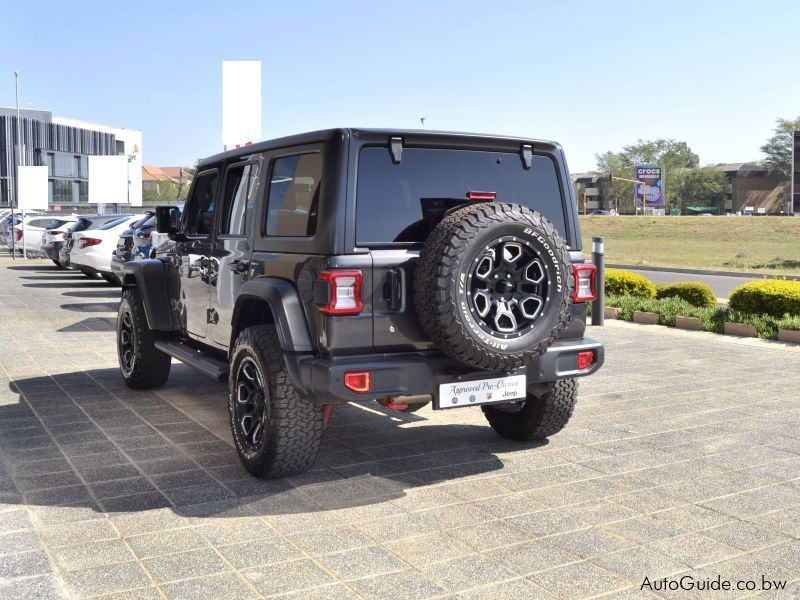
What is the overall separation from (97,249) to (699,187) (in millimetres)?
132624

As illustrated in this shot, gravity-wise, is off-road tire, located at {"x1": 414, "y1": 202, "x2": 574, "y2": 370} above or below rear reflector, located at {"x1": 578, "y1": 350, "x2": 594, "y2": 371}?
above

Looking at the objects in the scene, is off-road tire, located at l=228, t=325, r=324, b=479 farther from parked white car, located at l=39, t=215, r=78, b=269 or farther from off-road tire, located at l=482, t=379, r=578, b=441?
Answer: parked white car, located at l=39, t=215, r=78, b=269

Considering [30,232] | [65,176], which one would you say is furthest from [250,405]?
[65,176]

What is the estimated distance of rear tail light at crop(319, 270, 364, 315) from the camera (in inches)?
183

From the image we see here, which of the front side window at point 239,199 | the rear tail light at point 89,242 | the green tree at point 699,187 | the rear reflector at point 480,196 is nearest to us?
the rear reflector at point 480,196

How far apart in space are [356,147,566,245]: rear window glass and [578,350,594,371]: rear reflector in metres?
0.87

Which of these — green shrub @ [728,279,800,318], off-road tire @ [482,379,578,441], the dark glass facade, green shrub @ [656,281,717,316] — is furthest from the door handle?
the dark glass facade

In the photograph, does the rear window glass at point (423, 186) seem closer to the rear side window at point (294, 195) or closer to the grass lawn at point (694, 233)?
the rear side window at point (294, 195)

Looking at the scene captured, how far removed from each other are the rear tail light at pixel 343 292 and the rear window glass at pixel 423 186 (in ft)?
0.77

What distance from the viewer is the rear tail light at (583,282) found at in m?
5.43

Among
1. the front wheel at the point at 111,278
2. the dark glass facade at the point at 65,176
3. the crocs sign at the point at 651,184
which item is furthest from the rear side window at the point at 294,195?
the crocs sign at the point at 651,184

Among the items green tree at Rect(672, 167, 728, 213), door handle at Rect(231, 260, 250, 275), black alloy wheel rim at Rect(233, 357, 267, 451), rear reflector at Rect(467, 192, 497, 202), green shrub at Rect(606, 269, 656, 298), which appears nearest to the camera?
rear reflector at Rect(467, 192, 497, 202)

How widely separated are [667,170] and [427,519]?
146 metres

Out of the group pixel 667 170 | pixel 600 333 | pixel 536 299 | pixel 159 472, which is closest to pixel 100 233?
pixel 600 333
